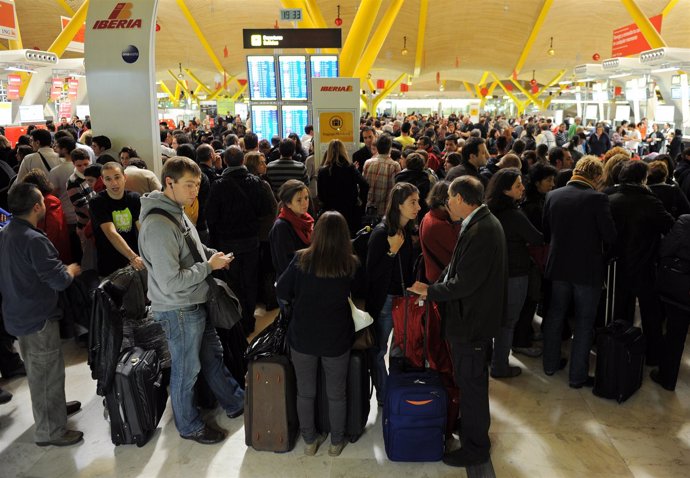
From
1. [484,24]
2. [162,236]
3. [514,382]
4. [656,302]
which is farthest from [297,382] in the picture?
[484,24]

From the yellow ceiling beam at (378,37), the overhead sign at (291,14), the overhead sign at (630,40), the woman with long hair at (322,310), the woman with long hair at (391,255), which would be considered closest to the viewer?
the woman with long hair at (322,310)

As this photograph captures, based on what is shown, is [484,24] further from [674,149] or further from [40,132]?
[40,132]

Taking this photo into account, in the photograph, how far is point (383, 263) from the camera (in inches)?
133

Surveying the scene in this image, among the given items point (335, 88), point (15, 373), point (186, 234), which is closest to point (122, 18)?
point (335, 88)

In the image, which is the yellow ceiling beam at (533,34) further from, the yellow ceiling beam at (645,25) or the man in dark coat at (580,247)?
the man in dark coat at (580,247)

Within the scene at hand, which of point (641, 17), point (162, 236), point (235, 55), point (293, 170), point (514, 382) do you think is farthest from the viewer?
point (235, 55)

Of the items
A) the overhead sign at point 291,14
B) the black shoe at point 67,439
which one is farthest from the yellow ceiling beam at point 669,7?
the black shoe at point 67,439

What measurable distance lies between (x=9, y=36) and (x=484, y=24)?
67.8ft

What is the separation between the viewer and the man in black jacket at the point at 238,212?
4.71 meters

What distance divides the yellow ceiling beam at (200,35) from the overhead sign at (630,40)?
20045 millimetres

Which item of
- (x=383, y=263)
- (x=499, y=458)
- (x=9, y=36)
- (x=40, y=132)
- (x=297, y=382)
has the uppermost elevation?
(x=9, y=36)

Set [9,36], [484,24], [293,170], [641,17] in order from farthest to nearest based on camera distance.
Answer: [484,24], [641,17], [9,36], [293,170]

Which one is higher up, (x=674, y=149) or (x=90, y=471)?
(x=674, y=149)

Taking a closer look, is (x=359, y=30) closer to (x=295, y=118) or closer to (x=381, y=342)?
(x=295, y=118)
